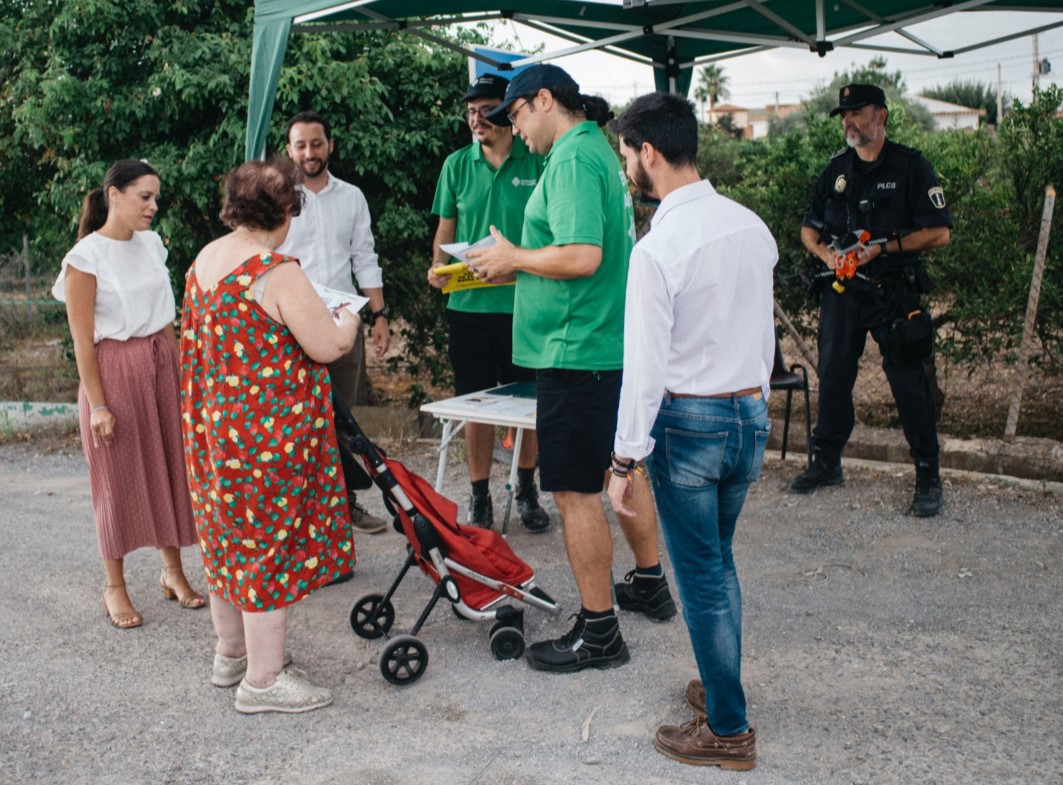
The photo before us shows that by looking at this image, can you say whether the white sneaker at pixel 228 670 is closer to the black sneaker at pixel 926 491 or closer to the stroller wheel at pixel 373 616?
the stroller wheel at pixel 373 616

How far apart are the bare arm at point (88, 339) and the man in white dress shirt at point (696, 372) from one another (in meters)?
2.28

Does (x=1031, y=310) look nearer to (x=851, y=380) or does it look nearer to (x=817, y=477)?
(x=851, y=380)

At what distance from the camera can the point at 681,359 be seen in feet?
9.50

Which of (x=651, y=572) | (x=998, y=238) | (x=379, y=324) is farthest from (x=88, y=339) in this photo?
(x=998, y=238)

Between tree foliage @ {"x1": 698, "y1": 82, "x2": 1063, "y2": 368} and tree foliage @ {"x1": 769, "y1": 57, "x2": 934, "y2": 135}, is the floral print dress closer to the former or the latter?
tree foliage @ {"x1": 698, "y1": 82, "x2": 1063, "y2": 368}

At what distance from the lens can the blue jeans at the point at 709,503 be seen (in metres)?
2.89

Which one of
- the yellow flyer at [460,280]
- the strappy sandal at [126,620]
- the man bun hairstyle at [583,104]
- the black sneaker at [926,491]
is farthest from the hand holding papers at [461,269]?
the black sneaker at [926,491]

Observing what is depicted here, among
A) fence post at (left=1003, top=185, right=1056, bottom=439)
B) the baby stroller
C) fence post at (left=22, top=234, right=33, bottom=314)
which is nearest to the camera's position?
the baby stroller

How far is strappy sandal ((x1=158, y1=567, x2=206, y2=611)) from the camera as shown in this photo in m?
4.51

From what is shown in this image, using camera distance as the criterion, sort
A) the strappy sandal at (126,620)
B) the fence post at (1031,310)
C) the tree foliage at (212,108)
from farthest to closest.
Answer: the tree foliage at (212,108) < the fence post at (1031,310) < the strappy sandal at (126,620)

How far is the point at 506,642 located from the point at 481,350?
182 cm

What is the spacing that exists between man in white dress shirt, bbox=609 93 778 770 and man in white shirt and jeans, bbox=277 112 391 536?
240cm

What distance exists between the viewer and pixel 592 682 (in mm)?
3688

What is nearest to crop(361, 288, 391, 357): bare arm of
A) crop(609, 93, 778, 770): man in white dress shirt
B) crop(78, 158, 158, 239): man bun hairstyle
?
crop(78, 158, 158, 239): man bun hairstyle
